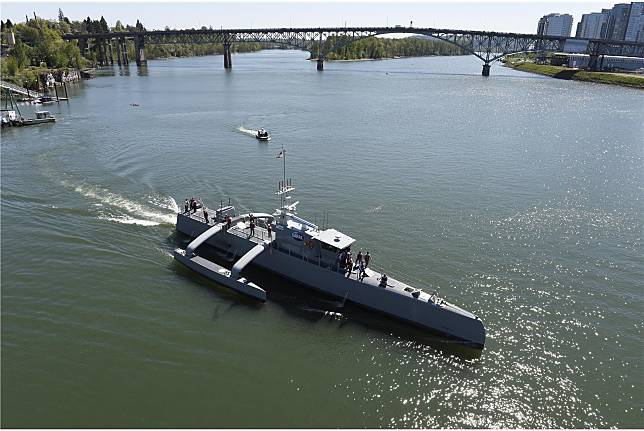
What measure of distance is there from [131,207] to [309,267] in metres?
23.3

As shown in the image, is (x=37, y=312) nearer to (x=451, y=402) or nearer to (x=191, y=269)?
(x=191, y=269)

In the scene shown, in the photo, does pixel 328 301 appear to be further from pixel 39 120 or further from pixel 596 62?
pixel 596 62

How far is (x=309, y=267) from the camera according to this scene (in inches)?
1261

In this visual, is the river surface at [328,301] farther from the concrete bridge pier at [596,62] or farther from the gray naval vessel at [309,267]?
the concrete bridge pier at [596,62]

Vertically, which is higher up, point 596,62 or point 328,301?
point 596,62

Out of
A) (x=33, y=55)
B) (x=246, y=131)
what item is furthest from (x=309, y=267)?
(x=33, y=55)

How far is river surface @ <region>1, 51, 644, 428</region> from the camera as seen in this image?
22.7 m

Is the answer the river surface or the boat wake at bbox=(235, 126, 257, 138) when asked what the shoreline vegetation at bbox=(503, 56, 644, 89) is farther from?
the boat wake at bbox=(235, 126, 257, 138)

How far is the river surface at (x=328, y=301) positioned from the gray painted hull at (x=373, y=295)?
1.01 m

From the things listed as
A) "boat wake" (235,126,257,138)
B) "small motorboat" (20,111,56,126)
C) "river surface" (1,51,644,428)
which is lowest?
"river surface" (1,51,644,428)

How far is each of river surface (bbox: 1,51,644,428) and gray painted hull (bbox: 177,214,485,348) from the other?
3.33 feet

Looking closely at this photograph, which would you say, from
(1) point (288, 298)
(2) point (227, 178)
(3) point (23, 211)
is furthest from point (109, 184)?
(1) point (288, 298)

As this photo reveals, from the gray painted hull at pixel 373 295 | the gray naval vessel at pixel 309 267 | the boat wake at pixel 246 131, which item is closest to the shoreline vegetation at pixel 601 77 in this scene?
the boat wake at pixel 246 131

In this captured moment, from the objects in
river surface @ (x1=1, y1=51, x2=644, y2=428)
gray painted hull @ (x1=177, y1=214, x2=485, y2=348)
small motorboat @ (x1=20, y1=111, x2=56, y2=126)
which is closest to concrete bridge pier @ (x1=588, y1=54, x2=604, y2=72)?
river surface @ (x1=1, y1=51, x2=644, y2=428)
